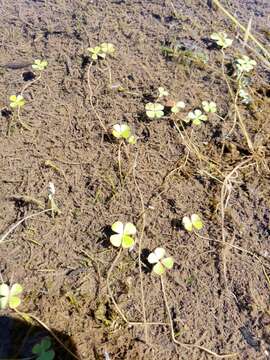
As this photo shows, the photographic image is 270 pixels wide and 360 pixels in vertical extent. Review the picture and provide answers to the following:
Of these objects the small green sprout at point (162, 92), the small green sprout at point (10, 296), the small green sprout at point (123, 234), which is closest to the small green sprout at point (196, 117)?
the small green sprout at point (162, 92)

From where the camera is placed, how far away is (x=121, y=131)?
1.96m

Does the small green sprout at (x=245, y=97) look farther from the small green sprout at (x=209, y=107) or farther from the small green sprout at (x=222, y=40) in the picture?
the small green sprout at (x=222, y=40)

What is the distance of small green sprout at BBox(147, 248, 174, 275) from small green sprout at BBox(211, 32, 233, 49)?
1.37 m

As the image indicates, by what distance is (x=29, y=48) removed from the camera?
2.37 m

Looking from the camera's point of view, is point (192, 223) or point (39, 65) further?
point (39, 65)

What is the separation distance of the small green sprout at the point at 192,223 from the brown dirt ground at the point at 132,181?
0.13 ft

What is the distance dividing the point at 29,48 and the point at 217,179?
1.33m

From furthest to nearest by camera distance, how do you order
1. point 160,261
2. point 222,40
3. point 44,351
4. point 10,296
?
1. point 222,40
2. point 160,261
3. point 10,296
4. point 44,351

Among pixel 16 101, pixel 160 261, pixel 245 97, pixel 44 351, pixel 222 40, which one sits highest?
pixel 222 40

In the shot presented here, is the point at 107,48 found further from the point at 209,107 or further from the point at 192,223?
the point at 192,223

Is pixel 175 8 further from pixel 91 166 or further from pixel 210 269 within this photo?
pixel 210 269

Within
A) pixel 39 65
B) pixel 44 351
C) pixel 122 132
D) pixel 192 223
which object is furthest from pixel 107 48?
pixel 44 351

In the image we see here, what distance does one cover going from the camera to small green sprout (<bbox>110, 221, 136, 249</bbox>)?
1.64m

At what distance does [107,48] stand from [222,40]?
678 millimetres
